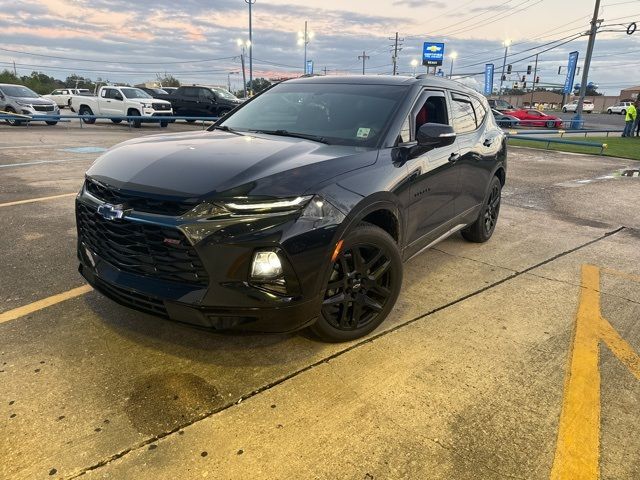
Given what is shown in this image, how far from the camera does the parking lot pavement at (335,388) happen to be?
7.29 ft

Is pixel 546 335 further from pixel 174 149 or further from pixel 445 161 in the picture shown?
pixel 174 149

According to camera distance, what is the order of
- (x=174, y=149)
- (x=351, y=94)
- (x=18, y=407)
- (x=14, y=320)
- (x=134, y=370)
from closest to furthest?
(x=18, y=407)
(x=134, y=370)
(x=174, y=149)
(x=14, y=320)
(x=351, y=94)

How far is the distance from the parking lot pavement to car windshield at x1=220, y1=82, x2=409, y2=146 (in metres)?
→ 1.41

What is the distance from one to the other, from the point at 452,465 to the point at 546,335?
167 cm

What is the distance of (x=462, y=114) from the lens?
4.75 meters

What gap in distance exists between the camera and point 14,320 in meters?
3.33

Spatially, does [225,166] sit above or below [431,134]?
below

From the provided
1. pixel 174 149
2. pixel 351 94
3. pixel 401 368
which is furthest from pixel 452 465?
pixel 351 94

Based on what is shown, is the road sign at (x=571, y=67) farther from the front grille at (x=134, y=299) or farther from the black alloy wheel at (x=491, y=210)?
the front grille at (x=134, y=299)

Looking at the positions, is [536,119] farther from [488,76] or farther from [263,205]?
[263,205]

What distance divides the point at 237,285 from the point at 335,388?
2.70 ft

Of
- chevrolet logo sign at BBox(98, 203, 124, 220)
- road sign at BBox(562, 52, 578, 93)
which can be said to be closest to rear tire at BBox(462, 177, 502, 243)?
chevrolet logo sign at BBox(98, 203, 124, 220)

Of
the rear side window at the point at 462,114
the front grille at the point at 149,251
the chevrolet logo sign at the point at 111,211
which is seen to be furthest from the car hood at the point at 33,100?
the chevrolet logo sign at the point at 111,211

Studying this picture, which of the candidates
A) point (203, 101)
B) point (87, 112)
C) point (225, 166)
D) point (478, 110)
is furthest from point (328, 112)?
point (87, 112)
